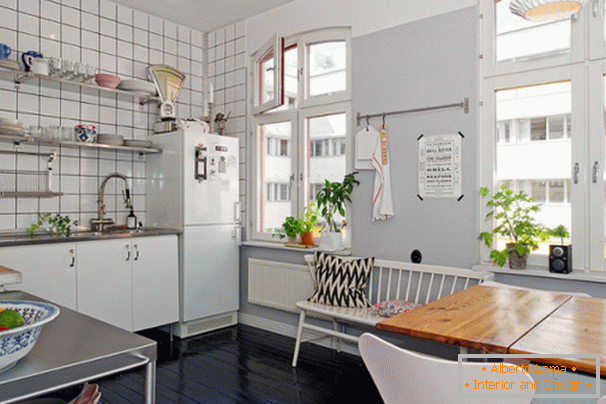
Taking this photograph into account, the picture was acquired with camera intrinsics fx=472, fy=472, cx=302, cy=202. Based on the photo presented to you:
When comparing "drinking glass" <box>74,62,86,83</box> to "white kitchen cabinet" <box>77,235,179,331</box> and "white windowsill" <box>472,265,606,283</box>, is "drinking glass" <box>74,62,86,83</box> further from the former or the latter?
A: "white windowsill" <box>472,265,606,283</box>

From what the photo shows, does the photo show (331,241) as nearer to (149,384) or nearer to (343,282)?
(343,282)

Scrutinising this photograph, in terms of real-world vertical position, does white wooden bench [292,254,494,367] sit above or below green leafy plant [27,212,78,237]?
below

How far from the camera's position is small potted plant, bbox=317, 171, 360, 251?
3.51 meters

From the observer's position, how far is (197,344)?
12.3 feet

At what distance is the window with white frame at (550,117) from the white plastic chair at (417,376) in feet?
6.04

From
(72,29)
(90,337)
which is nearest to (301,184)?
(72,29)

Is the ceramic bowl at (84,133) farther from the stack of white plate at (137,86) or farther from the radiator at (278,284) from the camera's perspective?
the radiator at (278,284)

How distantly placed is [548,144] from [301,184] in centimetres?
192

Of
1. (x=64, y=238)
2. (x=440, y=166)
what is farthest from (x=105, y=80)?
(x=440, y=166)

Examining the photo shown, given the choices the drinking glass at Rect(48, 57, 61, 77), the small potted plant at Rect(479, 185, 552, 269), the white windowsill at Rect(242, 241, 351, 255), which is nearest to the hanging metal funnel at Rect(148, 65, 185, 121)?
the drinking glass at Rect(48, 57, 61, 77)

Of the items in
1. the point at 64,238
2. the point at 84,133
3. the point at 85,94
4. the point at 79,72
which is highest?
the point at 79,72

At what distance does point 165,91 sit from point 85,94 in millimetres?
665

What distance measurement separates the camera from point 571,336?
4.67ft

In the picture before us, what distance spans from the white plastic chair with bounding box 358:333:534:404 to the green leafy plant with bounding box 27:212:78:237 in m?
2.81
